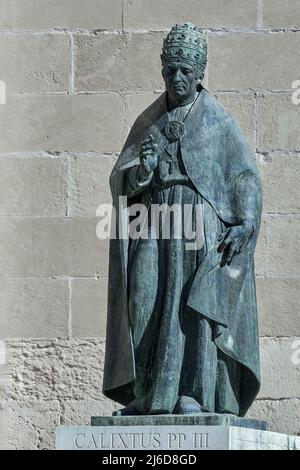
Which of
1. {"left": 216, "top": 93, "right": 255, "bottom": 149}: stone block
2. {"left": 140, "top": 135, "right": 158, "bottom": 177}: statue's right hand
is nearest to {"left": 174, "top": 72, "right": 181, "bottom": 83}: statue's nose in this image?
{"left": 140, "top": 135, "right": 158, "bottom": 177}: statue's right hand

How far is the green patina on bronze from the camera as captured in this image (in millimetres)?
8547

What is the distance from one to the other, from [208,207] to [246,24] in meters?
2.17

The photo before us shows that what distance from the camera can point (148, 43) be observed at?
10.6m

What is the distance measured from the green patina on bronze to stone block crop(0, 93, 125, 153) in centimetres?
172

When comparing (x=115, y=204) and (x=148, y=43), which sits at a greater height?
(x=148, y=43)

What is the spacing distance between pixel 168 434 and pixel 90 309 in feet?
7.33

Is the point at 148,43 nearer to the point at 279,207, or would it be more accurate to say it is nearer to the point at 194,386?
the point at 279,207

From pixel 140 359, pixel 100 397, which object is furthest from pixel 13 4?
pixel 140 359

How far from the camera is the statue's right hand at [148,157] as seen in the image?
869cm

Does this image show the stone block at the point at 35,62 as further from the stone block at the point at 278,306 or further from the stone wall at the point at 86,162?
the stone block at the point at 278,306

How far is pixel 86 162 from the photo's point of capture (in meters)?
10.6

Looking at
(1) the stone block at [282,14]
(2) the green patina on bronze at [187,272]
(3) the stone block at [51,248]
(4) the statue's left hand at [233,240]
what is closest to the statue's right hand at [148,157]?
(2) the green patina on bronze at [187,272]

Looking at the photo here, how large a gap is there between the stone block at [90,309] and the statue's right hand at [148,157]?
1843 mm
